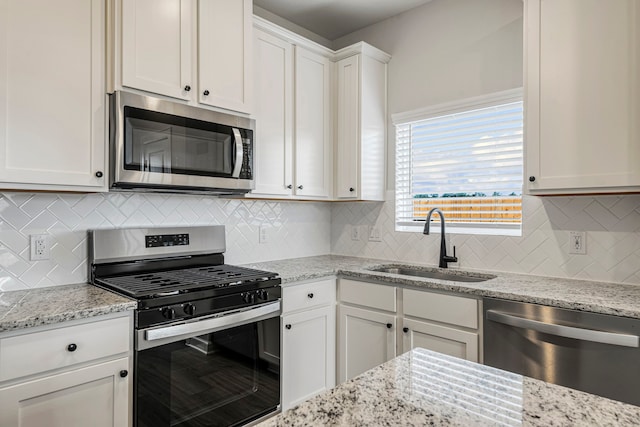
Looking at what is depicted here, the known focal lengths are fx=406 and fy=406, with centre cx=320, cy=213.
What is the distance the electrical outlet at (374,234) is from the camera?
Answer: 3.11m

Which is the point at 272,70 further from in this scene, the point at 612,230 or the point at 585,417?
the point at 585,417

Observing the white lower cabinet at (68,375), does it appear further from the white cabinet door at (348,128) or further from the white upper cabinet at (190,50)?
the white cabinet door at (348,128)

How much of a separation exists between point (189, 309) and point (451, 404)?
4.31ft

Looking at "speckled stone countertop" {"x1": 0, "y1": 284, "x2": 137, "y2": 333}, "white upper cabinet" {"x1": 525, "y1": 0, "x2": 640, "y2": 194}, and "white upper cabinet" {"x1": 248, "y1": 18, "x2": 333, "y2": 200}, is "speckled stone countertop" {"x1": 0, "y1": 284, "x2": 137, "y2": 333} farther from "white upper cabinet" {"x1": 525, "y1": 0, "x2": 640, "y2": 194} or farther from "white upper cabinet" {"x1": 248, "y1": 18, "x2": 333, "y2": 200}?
"white upper cabinet" {"x1": 525, "y1": 0, "x2": 640, "y2": 194}

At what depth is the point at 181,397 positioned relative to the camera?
177cm

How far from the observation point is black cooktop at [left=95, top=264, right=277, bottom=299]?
1751 mm

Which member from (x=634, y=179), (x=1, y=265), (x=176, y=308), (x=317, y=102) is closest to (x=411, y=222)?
(x=317, y=102)

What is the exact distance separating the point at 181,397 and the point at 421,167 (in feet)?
6.92

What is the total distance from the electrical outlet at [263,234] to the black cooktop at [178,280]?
0.50 m

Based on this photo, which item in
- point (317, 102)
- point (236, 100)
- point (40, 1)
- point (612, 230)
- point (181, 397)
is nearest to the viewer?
point (40, 1)

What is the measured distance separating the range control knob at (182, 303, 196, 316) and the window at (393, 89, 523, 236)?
171 cm

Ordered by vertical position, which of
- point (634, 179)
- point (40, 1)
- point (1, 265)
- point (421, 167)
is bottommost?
point (1, 265)

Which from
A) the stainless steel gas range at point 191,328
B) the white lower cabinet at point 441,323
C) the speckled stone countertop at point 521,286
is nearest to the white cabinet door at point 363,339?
the white lower cabinet at point 441,323

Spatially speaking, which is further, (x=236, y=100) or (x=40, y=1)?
(x=236, y=100)
